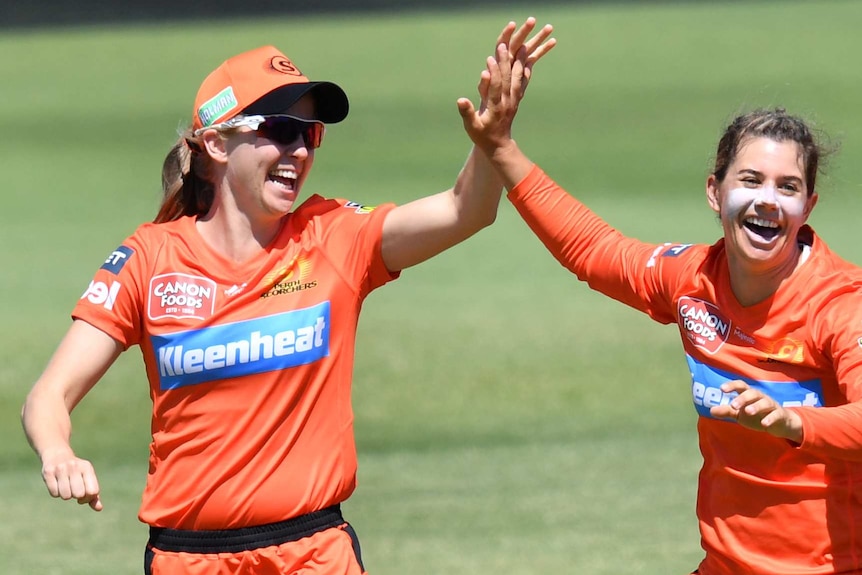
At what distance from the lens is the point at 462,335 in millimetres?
12219

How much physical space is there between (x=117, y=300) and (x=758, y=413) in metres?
1.75

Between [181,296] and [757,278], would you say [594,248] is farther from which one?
[181,296]

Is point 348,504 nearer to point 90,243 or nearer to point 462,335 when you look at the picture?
point 462,335

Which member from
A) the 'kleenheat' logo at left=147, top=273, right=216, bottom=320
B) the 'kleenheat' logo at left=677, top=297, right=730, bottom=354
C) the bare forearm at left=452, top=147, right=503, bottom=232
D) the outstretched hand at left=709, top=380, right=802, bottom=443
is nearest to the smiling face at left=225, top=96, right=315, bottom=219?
the 'kleenheat' logo at left=147, top=273, right=216, bottom=320

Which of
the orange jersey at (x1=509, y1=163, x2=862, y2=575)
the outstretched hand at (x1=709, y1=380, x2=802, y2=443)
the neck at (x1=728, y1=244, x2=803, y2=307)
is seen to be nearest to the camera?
the outstretched hand at (x1=709, y1=380, x2=802, y2=443)

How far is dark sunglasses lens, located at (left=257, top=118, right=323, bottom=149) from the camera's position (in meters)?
4.14

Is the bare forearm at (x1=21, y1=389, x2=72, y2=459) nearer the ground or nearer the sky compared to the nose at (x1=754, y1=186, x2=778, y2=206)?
nearer the ground

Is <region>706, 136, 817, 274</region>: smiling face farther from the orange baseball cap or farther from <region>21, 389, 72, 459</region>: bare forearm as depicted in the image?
<region>21, 389, 72, 459</region>: bare forearm

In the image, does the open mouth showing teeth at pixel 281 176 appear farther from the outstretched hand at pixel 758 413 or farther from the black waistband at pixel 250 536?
the outstretched hand at pixel 758 413

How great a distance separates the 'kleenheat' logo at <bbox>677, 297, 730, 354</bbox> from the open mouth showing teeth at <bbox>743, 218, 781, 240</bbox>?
24 centimetres

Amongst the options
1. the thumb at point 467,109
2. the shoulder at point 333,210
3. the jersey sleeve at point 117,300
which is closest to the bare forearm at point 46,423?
the jersey sleeve at point 117,300

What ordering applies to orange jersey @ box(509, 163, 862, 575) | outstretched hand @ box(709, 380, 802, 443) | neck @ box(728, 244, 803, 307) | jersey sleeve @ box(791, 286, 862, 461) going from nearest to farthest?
1. outstretched hand @ box(709, 380, 802, 443)
2. jersey sleeve @ box(791, 286, 862, 461)
3. orange jersey @ box(509, 163, 862, 575)
4. neck @ box(728, 244, 803, 307)

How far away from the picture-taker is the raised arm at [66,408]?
3.67 metres

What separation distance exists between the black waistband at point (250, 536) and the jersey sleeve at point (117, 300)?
56cm
